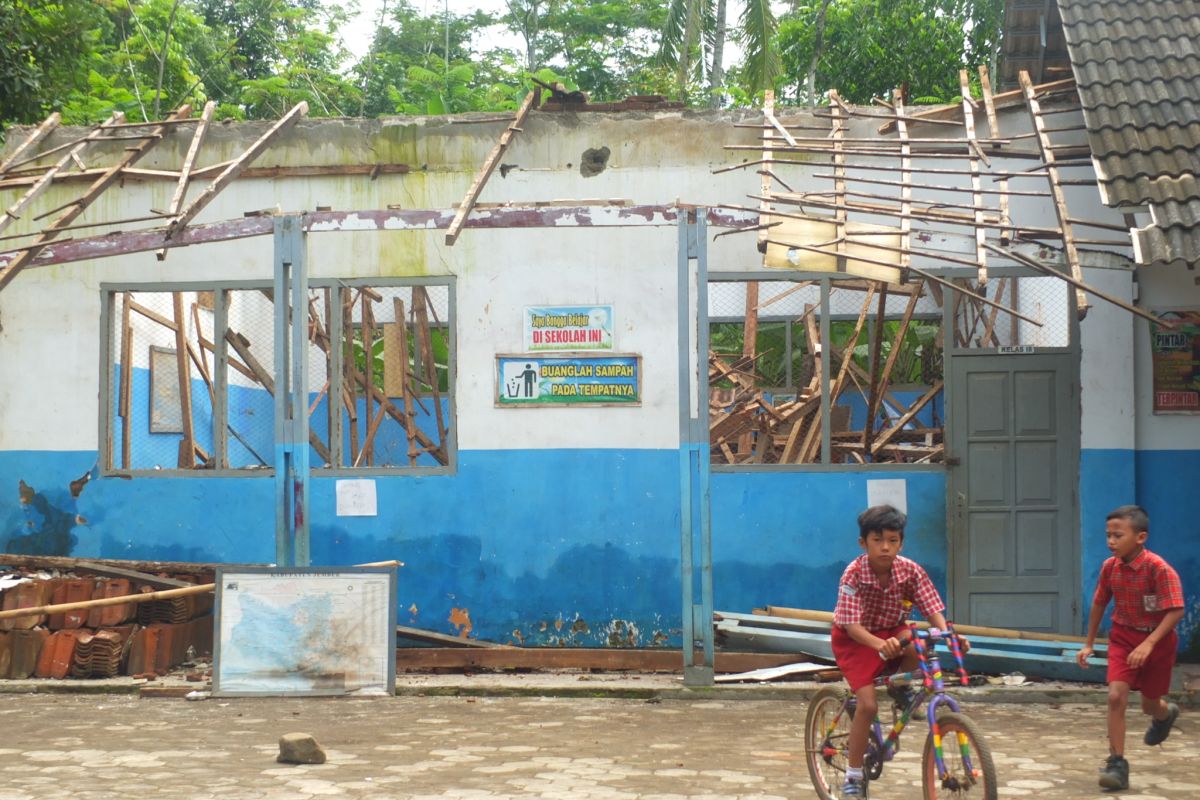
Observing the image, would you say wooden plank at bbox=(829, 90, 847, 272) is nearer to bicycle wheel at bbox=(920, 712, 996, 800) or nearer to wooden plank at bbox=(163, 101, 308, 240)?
bicycle wheel at bbox=(920, 712, 996, 800)

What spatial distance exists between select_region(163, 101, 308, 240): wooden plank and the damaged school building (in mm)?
55

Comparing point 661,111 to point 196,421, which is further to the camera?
point 196,421

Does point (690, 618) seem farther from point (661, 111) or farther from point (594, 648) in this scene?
point (661, 111)

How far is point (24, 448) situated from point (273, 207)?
2824 mm

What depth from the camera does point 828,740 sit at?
243 inches

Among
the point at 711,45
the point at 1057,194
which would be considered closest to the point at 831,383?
the point at 1057,194

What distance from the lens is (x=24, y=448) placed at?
Answer: 11.9 m

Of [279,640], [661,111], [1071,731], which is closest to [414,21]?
[661,111]

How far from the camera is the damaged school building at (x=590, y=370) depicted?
10773mm

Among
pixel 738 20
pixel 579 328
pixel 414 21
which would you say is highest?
pixel 414 21

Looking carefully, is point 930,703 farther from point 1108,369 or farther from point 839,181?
point 1108,369

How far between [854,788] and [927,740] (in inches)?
18.3

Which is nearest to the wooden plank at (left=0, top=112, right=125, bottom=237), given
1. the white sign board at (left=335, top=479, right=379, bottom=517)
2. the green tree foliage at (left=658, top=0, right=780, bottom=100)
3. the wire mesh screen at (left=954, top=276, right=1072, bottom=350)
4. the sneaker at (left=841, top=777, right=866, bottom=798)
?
the white sign board at (left=335, top=479, right=379, bottom=517)

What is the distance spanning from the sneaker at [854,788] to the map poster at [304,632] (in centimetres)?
456
